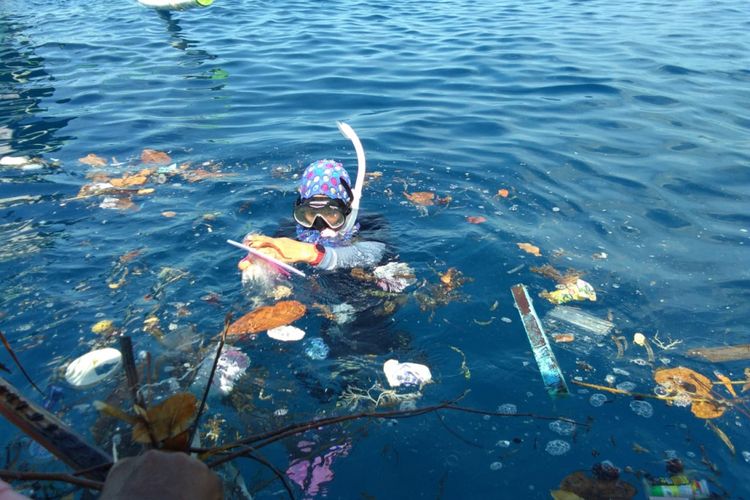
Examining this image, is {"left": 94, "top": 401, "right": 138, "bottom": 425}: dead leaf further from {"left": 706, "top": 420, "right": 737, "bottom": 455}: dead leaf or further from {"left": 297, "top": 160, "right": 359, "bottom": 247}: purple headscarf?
{"left": 297, "top": 160, "right": 359, "bottom": 247}: purple headscarf

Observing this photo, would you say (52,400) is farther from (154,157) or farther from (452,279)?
(154,157)

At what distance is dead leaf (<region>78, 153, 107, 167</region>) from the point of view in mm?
6346

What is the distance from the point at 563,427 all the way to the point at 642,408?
20.6 inches

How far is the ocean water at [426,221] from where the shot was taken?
3008mm

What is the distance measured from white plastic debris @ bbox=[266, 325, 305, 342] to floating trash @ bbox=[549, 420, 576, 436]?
1.74 m

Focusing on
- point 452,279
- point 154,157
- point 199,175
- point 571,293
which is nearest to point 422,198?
point 452,279

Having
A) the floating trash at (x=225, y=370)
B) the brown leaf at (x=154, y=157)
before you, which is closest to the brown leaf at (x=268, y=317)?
the floating trash at (x=225, y=370)

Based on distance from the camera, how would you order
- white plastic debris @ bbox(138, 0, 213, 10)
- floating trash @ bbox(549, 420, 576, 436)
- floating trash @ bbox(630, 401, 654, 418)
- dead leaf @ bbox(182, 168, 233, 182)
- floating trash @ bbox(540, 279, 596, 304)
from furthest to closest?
white plastic debris @ bbox(138, 0, 213, 10) → dead leaf @ bbox(182, 168, 233, 182) → floating trash @ bbox(540, 279, 596, 304) → floating trash @ bbox(630, 401, 654, 418) → floating trash @ bbox(549, 420, 576, 436)

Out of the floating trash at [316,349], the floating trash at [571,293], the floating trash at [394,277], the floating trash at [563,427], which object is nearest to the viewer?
the floating trash at [563,427]

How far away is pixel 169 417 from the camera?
46.9 inches

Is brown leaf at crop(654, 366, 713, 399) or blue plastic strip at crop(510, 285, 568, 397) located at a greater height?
brown leaf at crop(654, 366, 713, 399)

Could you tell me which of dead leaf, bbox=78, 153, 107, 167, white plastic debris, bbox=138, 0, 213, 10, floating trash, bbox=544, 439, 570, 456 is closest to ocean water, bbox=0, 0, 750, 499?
floating trash, bbox=544, 439, 570, 456

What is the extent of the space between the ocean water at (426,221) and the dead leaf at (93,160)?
0.22m

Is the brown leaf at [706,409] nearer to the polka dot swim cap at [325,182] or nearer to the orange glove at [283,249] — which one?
the orange glove at [283,249]
